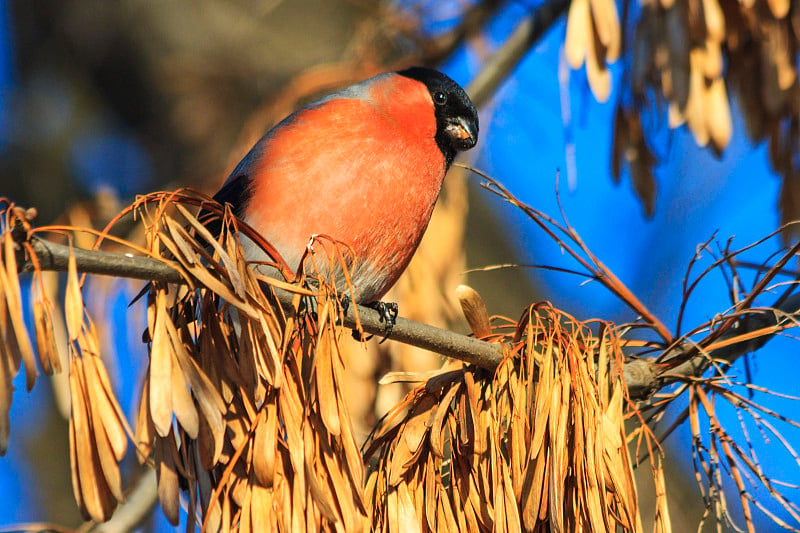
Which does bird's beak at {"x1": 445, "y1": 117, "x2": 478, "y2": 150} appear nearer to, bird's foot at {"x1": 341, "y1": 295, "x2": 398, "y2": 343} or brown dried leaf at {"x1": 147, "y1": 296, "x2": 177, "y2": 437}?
bird's foot at {"x1": 341, "y1": 295, "x2": 398, "y2": 343}

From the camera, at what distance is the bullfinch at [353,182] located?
5.81 feet

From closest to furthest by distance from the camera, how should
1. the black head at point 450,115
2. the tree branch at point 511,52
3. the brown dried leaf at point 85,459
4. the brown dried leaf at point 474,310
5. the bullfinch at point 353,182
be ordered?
1. the brown dried leaf at point 85,459
2. the brown dried leaf at point 474,310
3. the bullfinch at point 353,182
4. the black head at point 450,115
5. the tree branch at point 511,52

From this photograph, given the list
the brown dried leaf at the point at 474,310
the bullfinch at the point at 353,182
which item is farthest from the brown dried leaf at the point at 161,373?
the bullfinch at the point at 353,182

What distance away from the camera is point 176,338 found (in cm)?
101

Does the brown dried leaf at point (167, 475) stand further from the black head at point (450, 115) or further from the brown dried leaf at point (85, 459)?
the black head at point (450, 115)

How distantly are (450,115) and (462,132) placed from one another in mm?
59

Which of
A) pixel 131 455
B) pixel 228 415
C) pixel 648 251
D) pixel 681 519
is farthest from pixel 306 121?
pixel 648 251

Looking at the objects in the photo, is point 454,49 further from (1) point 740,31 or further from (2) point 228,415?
(2) point 228,415

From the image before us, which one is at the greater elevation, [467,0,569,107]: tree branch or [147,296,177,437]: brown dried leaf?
[467,0,569,107]: tree branch

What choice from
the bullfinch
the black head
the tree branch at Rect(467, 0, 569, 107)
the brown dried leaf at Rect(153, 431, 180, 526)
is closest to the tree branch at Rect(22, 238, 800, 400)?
the brown dried leaf at Rect(153, 431, 180, 526)

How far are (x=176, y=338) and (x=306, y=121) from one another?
101 cm

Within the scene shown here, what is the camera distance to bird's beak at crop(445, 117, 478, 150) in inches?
83.7

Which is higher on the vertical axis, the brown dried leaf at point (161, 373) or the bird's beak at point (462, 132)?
the bird's beak at point (462, 132)

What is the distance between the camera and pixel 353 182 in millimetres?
1800
